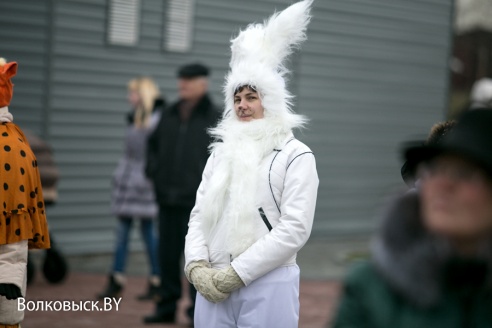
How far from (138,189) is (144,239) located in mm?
533

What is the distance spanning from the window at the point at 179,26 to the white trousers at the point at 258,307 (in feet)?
27.9

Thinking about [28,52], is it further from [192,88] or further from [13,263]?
[13,263]

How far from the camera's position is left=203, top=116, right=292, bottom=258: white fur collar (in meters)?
4.55

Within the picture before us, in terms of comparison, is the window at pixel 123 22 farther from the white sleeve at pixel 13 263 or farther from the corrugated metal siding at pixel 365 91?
the white sleeve at pixel 13 263

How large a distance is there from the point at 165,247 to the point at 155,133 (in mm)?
1109

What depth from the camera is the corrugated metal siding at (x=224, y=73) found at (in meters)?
11.5

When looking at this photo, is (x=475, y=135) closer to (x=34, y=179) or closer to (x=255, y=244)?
(x=255, y=244)

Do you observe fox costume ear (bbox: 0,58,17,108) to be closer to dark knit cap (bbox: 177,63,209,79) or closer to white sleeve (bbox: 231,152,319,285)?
white sleeve (bbox: 231,152,319,285)

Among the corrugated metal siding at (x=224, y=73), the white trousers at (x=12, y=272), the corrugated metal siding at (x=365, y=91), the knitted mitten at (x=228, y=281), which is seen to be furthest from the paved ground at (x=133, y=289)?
Answer: the knitted mitten at (x=228, y=281)

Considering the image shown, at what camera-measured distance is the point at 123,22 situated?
1216 centimetres

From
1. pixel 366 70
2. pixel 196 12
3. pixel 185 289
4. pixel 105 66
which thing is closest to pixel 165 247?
pixel 185 289

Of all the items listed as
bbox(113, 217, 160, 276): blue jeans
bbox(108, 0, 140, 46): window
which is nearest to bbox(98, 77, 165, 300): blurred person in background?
bbox(113, 217, 160, 276): blue jeans

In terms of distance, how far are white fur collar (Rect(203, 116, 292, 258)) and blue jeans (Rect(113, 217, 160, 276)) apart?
4.69 meters

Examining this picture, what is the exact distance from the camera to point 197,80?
8.03 metres
